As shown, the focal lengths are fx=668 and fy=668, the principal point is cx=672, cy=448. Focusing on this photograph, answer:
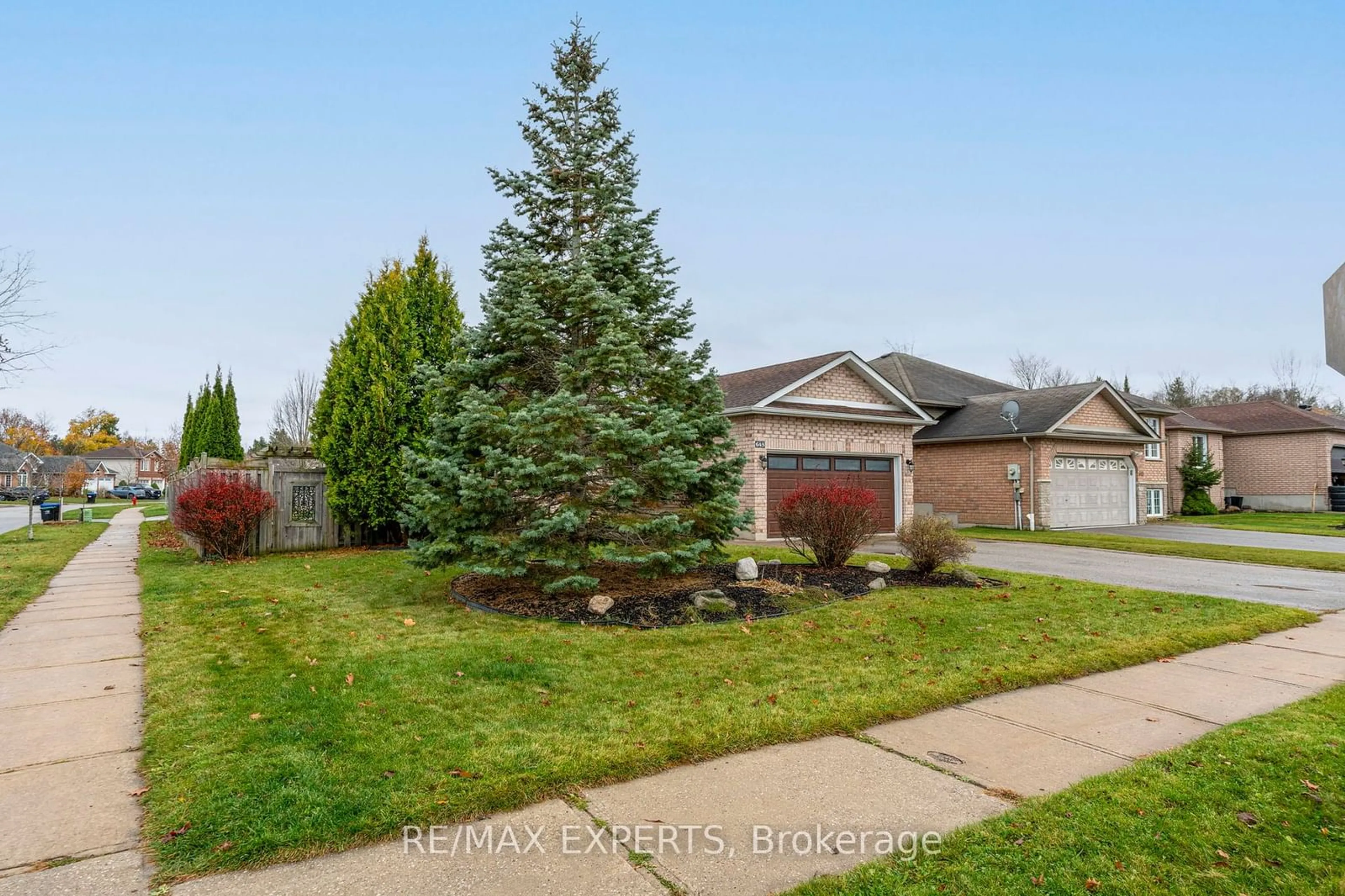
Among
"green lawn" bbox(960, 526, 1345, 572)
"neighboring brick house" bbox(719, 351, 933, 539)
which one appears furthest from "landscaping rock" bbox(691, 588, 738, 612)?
"green lawn" bbox(960, 526, 1345, 572)

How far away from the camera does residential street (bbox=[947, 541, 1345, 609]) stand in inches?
354

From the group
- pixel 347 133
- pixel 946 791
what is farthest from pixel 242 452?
pixel 946 791

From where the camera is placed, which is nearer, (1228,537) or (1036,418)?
(1228,537)

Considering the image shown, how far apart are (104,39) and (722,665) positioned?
13606 millimetres

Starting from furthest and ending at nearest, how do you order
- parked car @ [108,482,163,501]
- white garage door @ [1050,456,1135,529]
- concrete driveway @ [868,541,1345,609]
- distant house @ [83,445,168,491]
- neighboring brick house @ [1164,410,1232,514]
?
distant house @ [83,445,168,491]
parked car @ [108,482,163,501]
neighboring brick house @ [1164,410,1232,514]
white garage door @ [1050,456,1135,529]
concrete driveway @ [868,541,1345,609]

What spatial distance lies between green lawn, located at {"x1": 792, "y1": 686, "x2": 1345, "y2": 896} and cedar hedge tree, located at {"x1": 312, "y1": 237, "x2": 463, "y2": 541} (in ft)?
38.3

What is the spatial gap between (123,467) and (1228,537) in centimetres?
9371

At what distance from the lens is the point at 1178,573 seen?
1096 cm

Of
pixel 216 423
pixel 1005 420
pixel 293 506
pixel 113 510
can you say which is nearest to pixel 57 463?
pixel 113 510

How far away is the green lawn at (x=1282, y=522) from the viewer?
19.4 m

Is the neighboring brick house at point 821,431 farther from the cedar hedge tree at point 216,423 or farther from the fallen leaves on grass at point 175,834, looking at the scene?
the cedar hedge tree at point 216,423

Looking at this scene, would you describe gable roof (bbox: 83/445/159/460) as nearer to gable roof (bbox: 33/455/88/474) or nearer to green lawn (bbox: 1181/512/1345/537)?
gable roof (bbox: 33/455/88/474)

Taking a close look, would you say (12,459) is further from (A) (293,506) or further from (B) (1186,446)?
(B) (1186,446)

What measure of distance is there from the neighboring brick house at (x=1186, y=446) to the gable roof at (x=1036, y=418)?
499 cm
